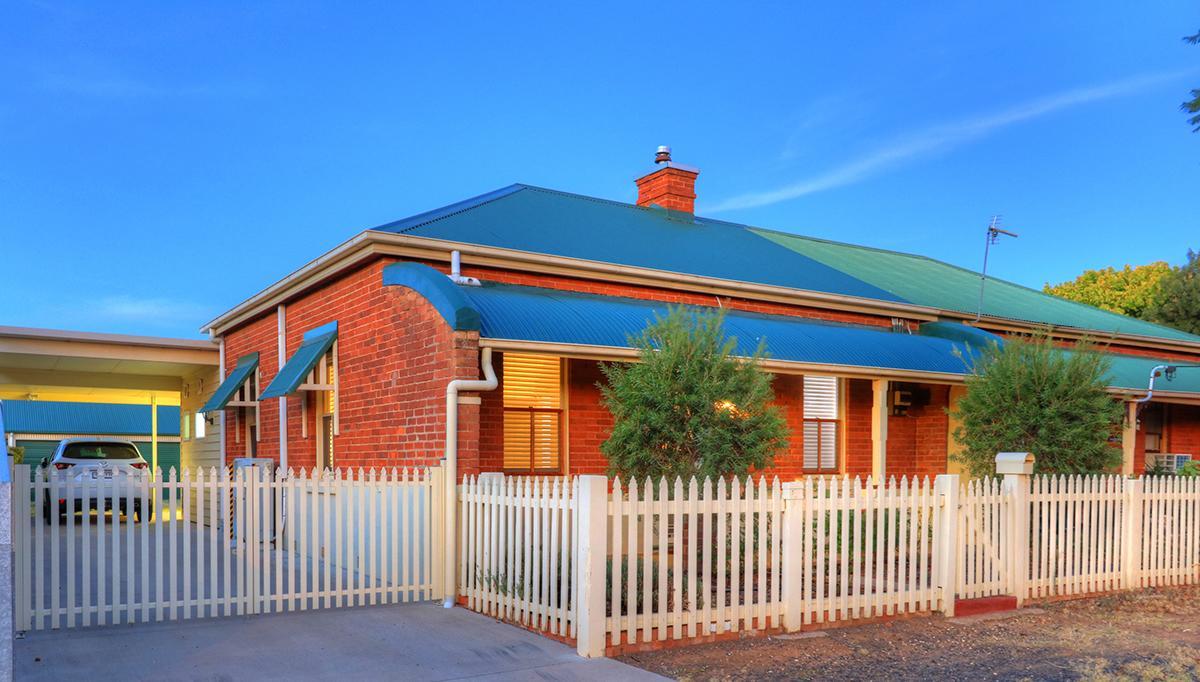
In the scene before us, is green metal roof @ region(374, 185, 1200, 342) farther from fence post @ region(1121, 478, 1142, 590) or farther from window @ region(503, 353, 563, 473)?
fence post @ region(1121, 478, 1142, 590)

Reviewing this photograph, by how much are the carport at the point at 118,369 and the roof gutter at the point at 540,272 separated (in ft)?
4.12

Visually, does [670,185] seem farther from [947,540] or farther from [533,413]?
[947,540]

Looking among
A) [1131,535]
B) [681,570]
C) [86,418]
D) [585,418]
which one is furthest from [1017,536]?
[86,418]

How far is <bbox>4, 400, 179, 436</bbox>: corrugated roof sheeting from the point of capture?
3928cm

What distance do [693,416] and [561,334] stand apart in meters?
2.23

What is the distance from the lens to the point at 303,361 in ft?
45.3

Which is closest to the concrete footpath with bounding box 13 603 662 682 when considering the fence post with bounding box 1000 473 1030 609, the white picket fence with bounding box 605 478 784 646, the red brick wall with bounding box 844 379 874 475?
the white picket fence with bounding box 605 478 784 646

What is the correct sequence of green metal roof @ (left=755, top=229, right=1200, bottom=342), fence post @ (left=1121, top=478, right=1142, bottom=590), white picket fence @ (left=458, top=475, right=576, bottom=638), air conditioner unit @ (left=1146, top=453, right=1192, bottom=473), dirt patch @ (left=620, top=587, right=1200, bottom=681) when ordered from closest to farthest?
dirt patch @ (left=620, top=587, right=1200, bottom=681)
white picket fence @ (left=458, top=475, right=576, bottom=638)
fence post @ (left=1121, top=478, right=1142, bottom=590)
green metal roof @ (left=755, top=229, right=1200, bottom=342)
air conditioner unit @ (left=1146, top=453, right=1192, bottom=473)

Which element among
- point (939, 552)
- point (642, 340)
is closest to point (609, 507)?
point (642, 340)

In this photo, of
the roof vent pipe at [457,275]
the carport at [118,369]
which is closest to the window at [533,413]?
the roof vent pipe at [457,275]

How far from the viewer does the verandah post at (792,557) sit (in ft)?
27.7

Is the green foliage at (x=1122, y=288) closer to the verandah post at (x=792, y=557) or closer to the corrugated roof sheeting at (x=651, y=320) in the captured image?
the corrugated roof sheeting at (x=651, y=320)

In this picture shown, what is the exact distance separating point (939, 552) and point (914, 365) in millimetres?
5370

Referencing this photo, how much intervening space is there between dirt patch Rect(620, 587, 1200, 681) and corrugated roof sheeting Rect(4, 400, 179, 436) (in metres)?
35.4
